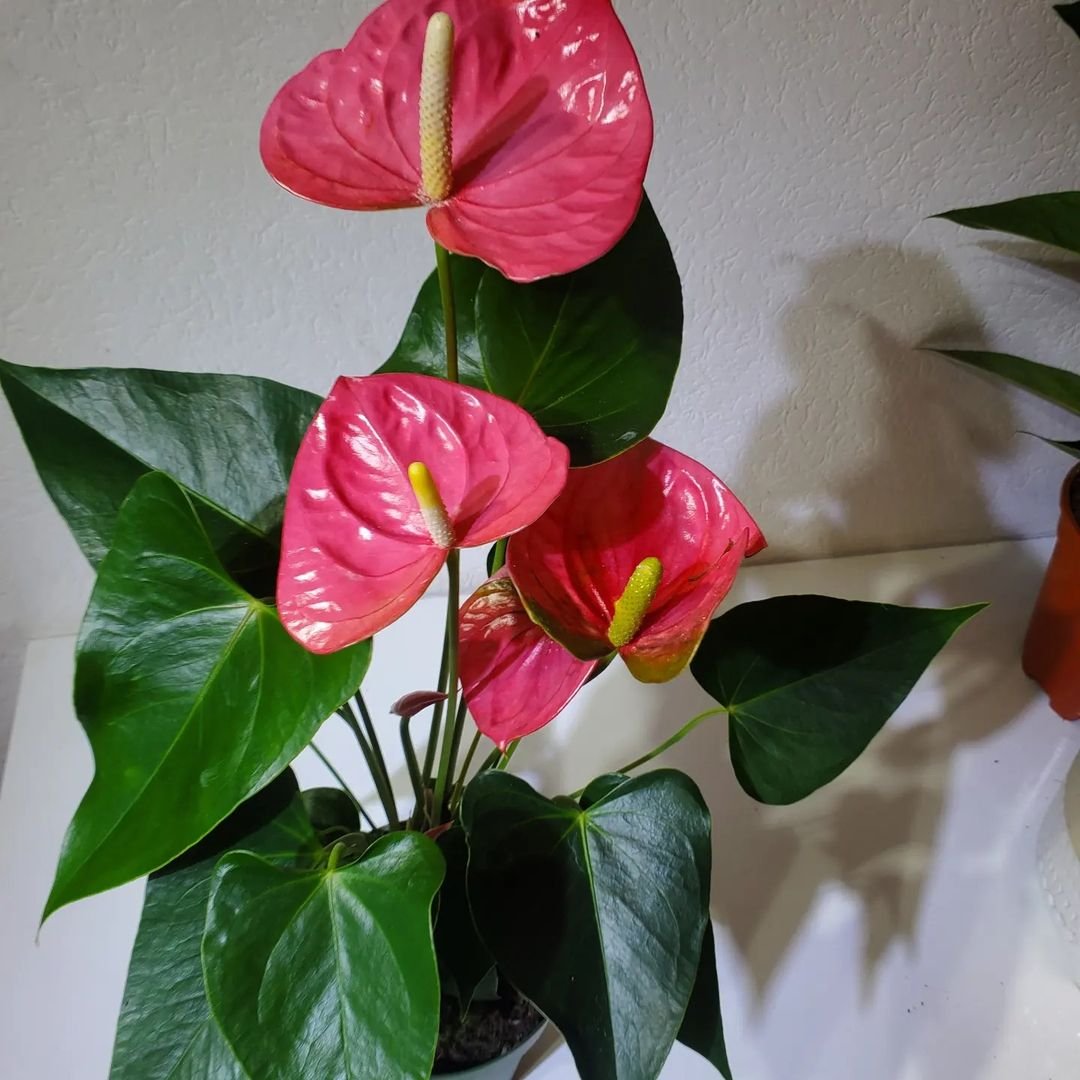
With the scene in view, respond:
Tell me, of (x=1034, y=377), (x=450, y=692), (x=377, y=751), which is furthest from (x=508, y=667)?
(x=1034, y=377)

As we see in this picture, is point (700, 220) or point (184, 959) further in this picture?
point (700, 220)

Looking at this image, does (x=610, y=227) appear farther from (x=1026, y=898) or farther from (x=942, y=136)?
(x=1026, y=898)

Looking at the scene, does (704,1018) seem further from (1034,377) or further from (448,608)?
(1034,377)

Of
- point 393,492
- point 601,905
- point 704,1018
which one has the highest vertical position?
point 393,492

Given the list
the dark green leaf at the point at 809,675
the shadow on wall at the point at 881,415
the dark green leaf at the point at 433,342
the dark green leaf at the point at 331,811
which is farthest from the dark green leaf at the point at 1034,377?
the dark green leaf at the point at 331,811

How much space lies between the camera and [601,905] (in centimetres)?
44

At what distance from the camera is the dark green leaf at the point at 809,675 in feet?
1.61

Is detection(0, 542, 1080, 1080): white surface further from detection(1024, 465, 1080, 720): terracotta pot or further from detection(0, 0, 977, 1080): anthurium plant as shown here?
detection(0, 0, 977, 1080): anthurium plant

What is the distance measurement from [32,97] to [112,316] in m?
0.16

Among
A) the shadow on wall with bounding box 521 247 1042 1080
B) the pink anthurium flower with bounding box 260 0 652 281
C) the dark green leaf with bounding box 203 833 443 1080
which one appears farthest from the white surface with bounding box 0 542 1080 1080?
the pink anthurium flower with bounding box 260 0 652 281

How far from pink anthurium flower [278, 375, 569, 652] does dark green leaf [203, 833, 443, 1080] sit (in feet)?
0.41

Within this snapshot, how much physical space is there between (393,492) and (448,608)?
0.28ft

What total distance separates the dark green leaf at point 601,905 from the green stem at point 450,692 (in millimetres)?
54

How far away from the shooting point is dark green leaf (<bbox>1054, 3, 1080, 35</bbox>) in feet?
2.11
